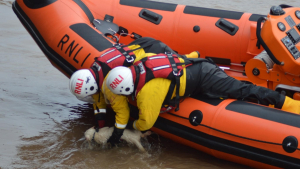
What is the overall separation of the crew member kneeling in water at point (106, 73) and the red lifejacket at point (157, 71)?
14cm

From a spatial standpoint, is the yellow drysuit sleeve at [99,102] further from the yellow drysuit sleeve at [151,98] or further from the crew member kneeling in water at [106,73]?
the yellow drysuit sleeve at [151,98]

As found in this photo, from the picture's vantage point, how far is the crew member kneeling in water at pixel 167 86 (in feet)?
8.82

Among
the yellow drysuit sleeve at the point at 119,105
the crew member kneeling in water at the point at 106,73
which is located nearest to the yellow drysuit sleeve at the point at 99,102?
the crew member kneeling in water at the point at 106,73

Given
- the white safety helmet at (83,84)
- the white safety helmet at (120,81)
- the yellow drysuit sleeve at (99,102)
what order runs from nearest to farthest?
1. the white safety helmet at (120,81)
2. the white safety helmet at (83,84)
3. the yellow drysuit sleeve at (99,102)

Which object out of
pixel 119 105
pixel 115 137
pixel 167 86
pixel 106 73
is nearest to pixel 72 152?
pixel 115 137

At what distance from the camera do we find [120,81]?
8.66 ft

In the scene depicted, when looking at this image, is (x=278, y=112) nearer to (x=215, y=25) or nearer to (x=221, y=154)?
(x=221, y=154)

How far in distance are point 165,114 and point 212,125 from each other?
396 mm

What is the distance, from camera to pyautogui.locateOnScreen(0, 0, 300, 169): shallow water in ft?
9.47

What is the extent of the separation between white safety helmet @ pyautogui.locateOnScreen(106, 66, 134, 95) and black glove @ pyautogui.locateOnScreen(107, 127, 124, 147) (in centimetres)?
36

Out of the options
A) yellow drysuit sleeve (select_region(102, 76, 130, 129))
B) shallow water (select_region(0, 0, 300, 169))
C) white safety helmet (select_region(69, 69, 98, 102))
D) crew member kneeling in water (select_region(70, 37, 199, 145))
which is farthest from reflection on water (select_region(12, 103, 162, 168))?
white safety helmet (select_region(69, 69, 98, 102))

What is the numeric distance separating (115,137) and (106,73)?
1.64 ft

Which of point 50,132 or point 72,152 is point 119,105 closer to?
point 72,152

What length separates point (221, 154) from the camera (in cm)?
281
